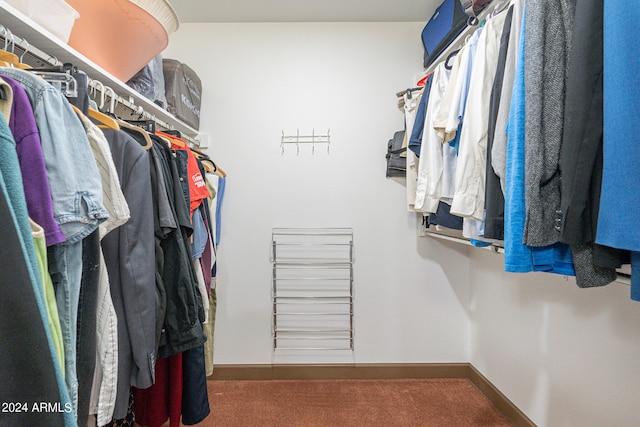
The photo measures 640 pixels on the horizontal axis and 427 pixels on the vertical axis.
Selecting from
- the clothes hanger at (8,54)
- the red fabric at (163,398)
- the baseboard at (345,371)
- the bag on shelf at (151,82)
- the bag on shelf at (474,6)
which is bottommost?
the baseboard at (345,371)

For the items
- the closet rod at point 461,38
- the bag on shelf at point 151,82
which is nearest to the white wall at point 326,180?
the closet rod at point 461,38

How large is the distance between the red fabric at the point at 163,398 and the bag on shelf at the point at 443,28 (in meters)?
2.05

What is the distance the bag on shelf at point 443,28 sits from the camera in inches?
63.0

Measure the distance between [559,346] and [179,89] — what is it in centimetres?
238

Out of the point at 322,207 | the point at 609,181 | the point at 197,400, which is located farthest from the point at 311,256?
the point at 609,181

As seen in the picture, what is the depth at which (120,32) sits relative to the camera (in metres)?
1.11

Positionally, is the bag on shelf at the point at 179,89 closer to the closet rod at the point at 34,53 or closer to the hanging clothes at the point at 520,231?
the closet rod at the point at 34,53

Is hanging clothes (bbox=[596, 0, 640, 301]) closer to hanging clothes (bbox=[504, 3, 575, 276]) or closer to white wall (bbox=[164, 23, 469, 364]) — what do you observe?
hanging clothes (bbox=[504, 3, 575, 276])

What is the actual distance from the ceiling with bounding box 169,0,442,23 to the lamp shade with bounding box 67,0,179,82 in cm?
86

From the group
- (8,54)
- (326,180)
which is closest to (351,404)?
(326,180)

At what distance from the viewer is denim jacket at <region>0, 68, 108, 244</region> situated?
60cm

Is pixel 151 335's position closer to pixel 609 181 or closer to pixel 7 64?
pixel 7 64

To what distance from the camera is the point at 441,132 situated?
126 centimetres

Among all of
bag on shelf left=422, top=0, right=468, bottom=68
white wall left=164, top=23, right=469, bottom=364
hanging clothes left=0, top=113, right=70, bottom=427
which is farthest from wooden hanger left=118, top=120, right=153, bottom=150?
bag on shelf left=422, top=0, right=468, bottom=68
